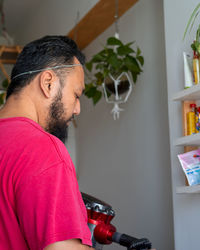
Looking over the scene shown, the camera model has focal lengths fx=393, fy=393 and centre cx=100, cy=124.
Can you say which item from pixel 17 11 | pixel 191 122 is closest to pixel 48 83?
pixel 191 122

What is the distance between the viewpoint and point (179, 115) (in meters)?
1.98

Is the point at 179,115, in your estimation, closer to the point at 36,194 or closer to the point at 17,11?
the point at 36,194

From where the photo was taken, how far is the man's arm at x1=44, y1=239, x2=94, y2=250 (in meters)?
0.74

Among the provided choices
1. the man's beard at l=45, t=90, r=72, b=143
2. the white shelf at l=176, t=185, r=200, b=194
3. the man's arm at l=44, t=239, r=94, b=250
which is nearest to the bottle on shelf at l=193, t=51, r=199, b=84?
the white shelf at l=176, t=185, r=200, b=194

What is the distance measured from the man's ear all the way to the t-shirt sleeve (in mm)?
334

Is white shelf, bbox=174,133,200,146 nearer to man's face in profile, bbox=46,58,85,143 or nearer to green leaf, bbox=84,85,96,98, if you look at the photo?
man's face in profile, bbox=46,58,85,143

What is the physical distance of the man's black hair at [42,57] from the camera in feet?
3.67

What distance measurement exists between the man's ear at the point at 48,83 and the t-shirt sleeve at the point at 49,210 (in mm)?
334

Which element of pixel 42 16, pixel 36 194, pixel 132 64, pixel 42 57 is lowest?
→ pixel 36 194

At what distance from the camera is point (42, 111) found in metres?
1.06

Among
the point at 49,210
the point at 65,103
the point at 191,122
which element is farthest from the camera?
the point at 191,122

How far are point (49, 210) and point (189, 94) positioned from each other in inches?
45.5

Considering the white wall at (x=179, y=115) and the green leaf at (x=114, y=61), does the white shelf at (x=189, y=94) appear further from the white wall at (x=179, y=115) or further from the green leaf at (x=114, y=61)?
the green leaf at (x=114, y=61)

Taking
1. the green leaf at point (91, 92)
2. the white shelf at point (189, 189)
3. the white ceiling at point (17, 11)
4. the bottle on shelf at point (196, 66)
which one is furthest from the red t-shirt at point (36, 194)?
the white ceiling at point (17, 11)
